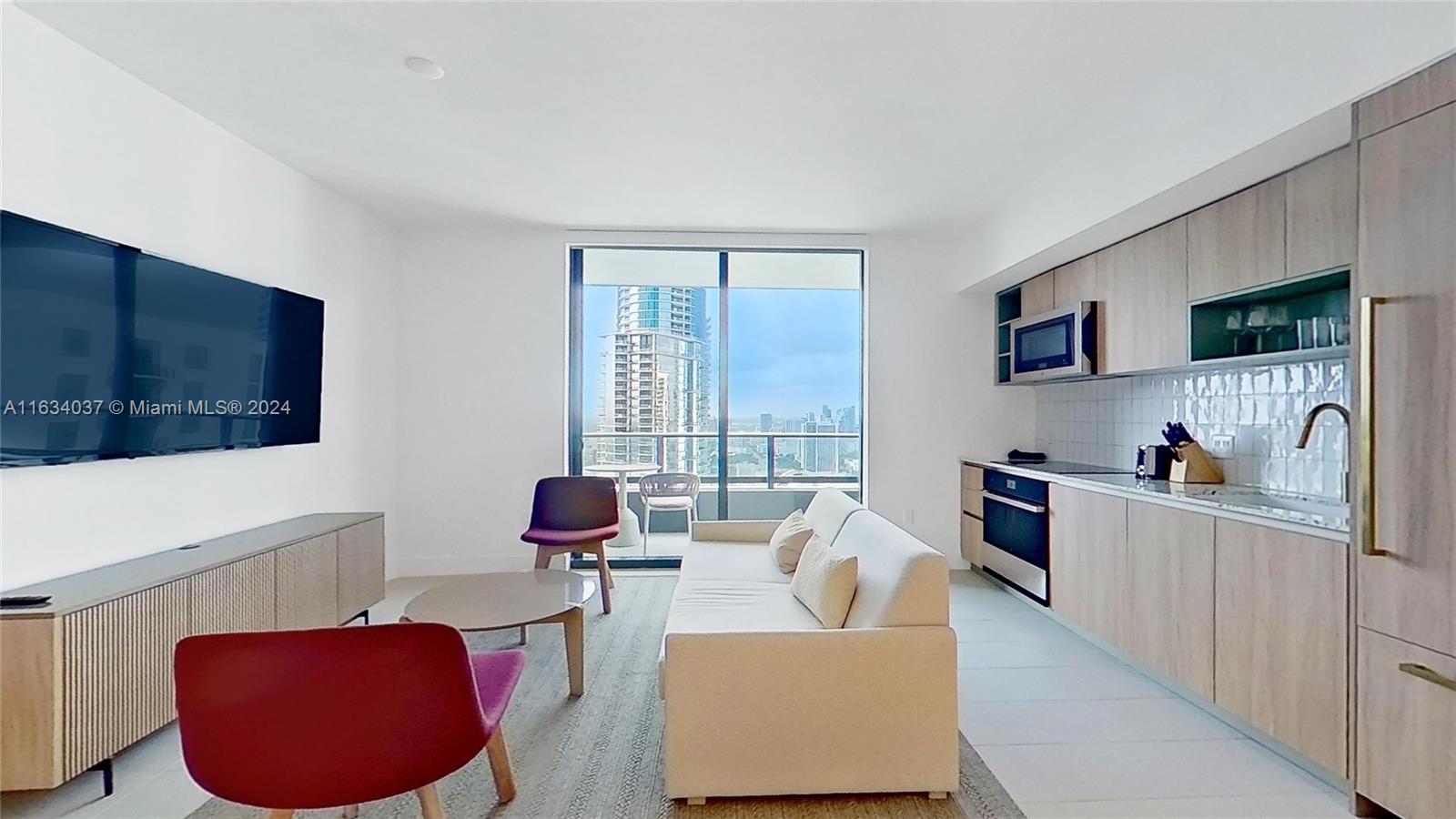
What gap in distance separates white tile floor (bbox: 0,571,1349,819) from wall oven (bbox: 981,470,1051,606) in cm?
71

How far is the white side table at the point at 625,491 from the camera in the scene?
5.51 metres

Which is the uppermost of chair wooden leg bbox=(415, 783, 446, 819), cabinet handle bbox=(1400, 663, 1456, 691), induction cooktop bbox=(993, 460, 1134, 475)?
induction cooktop bbox=(993, 460, 1134, 475)

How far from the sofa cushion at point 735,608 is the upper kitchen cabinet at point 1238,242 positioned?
7.56 feet

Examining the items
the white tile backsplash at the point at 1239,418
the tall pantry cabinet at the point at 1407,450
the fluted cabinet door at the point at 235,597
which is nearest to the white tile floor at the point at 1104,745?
the tall pantry cabinet at the point at 1407,450

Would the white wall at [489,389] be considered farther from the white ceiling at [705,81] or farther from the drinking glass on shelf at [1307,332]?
the drinking glass on shelf at [1307,332]

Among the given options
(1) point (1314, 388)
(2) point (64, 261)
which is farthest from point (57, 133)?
(1) point (1314, 388)

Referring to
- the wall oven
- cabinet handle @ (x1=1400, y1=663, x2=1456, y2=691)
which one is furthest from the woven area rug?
the wall oven

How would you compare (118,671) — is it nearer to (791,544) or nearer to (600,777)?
(600,777)

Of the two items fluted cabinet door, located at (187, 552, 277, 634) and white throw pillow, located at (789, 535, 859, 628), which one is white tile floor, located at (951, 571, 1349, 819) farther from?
fluted cabinet door, located at (187, 552, 277, 634)

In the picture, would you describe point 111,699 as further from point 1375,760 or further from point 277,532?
point 1375,760

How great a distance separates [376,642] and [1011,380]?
14.8ft

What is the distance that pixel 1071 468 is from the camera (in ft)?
13.8

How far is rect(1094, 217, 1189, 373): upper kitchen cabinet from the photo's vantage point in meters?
3.15

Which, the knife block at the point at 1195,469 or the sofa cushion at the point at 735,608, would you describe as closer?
the sofa cushion at the point at 735,608
